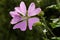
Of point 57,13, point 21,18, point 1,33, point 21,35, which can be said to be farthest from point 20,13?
point 1,33

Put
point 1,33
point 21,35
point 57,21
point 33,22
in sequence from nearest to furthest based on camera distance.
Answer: point 33,22
point 57,21
point 21,35
point 1,33

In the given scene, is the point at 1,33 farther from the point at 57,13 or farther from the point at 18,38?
the point at 57,13

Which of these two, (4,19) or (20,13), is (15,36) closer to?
(4,19)

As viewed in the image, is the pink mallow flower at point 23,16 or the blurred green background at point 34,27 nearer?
the pink mallow flower at point 23,16

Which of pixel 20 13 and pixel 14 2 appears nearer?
pixel 20 13

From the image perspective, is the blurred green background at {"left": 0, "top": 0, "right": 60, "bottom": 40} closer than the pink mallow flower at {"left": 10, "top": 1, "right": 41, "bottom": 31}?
No

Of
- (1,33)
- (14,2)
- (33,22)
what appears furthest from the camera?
(1,33)

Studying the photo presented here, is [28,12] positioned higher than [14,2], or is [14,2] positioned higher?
[14,2]

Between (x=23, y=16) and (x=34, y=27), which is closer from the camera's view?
(x=23, y=16)
